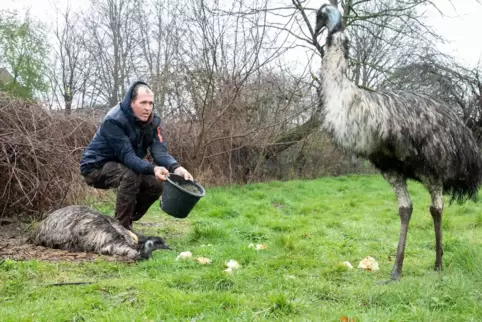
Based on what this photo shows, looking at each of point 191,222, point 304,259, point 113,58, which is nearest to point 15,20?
point 113,58

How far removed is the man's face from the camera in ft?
16.8

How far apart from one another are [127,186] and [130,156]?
335 mm

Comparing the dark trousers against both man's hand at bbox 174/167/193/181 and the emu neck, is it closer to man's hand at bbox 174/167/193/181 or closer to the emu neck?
man's hand at bbox 174/167/193/181

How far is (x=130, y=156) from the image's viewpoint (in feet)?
16.6

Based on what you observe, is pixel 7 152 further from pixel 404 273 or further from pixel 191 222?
pixel 404 273

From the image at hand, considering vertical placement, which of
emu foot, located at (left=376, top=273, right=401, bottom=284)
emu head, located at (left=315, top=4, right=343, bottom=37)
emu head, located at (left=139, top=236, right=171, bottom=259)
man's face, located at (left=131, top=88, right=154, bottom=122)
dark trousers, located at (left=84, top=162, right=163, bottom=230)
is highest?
emu head, located at (left=315, top=4, right=343, bottom=37)

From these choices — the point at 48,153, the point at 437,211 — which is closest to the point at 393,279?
the point at 437,211

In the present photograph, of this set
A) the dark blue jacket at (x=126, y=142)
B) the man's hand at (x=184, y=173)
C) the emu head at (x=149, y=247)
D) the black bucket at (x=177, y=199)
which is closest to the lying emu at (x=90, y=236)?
the emu head at (x=149, y=247)

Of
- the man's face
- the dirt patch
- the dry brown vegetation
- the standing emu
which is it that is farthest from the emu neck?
the dry brown vegetation

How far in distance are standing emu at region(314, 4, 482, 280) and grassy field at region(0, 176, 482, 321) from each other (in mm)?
587

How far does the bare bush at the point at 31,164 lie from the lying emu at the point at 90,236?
29.0 inches

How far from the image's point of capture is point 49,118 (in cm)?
716

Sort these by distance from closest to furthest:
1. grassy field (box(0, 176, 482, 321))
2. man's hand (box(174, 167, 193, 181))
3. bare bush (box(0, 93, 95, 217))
A: grassy field (box(0, 176, 482, 321))
man's hand (box(174, 167, 193, 181))
bare bush (box(0, 93, 95, 217))

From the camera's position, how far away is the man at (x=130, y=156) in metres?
5.13
